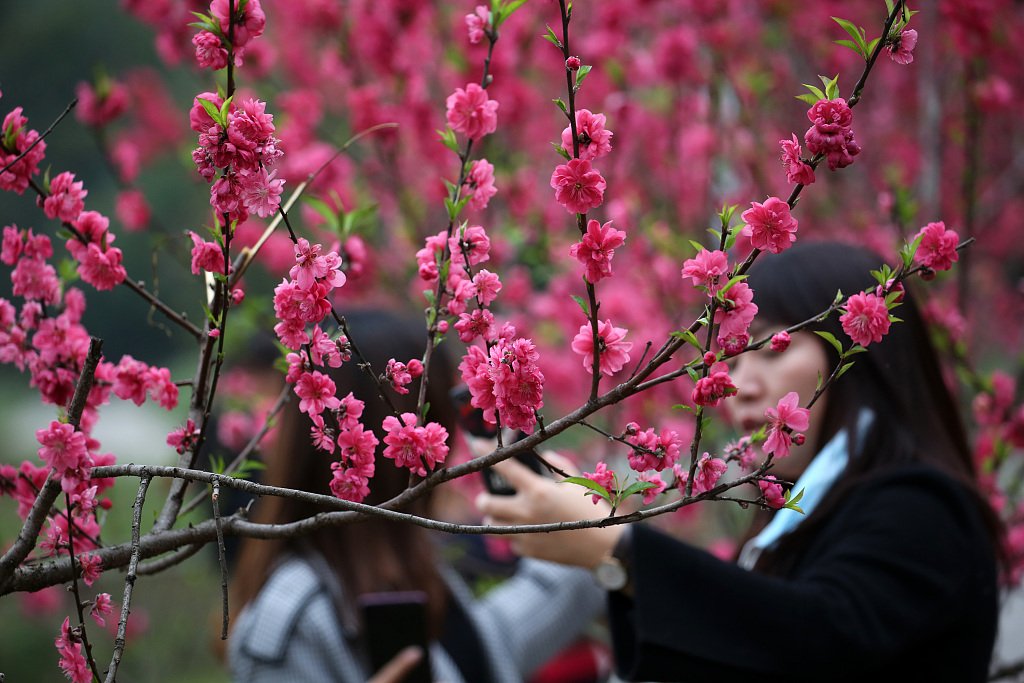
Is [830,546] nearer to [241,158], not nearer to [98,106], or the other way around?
[241,158]

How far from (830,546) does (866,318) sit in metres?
0.55

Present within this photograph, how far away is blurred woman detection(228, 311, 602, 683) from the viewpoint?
1.58 m

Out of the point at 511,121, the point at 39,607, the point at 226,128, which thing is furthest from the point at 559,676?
the point at 39,607

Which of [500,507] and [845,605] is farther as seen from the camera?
[500,507]

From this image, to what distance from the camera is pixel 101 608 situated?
2.93 feet

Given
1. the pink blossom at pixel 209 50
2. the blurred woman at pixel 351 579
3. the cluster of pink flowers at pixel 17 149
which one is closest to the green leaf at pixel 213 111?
the pink blossom at pixel 209 50

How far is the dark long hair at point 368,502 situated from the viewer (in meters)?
1.63

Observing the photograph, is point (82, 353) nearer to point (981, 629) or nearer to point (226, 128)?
point (226, 128)

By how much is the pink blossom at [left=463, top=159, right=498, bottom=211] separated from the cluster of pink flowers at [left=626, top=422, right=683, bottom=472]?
305 millimetres

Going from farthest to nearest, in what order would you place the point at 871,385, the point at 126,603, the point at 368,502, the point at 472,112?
the point at 368,502, the point at 871,385, the point at 472,112, the point at 126,603

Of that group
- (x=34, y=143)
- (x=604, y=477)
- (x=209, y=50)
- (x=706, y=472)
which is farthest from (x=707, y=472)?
(x=34, y=143)

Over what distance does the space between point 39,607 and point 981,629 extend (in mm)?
3561

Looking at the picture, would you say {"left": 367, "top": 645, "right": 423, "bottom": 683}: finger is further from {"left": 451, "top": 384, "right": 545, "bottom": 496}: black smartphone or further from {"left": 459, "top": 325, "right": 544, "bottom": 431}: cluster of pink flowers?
{"left": 459, "top": 325, "right": 544, "bottom": 431}: cluster of pink flowers

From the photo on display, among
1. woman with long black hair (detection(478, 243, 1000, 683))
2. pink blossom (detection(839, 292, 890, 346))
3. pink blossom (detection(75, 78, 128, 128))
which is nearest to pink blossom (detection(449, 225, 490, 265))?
pink blossom (detection(839, 292, 890, 346))
